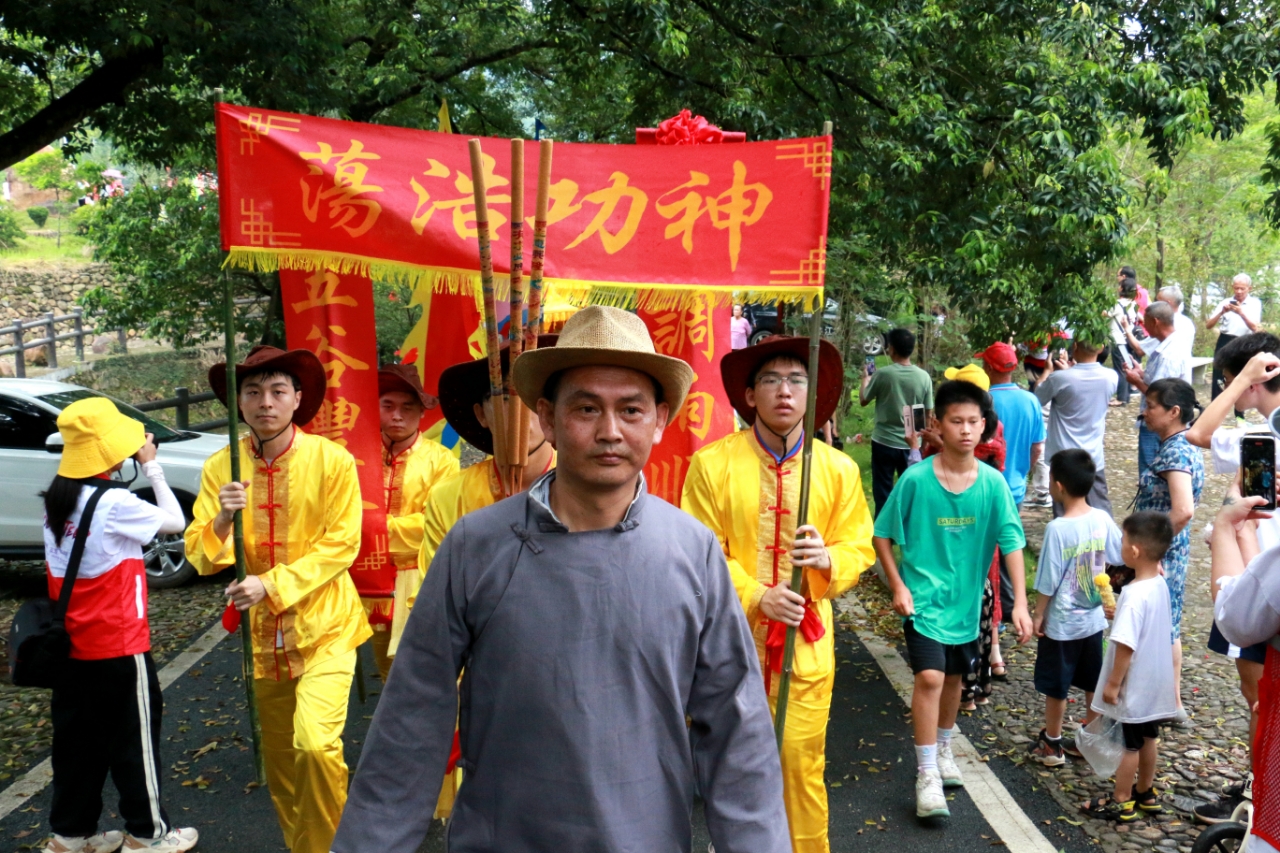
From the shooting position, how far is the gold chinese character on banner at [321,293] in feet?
16.8

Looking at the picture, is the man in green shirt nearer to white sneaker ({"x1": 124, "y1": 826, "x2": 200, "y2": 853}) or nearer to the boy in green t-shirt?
the boy in green t-shirt

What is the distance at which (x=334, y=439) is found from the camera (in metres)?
5.23

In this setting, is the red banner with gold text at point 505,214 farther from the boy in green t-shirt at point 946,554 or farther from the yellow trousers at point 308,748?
the yellow trousers at point 308,748

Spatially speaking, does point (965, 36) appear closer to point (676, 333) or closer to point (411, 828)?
point (676, 333)

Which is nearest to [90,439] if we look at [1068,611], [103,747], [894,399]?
[103,747]

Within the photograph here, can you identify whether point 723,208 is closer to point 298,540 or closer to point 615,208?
point 615,208

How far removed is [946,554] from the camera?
4.88 meters

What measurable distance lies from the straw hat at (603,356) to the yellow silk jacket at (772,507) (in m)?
1.65

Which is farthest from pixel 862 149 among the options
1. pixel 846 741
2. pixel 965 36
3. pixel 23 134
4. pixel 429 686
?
pixel 429 686

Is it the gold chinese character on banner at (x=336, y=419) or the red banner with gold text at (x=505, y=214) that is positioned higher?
the red banner with gold text at (x=505, y=214)

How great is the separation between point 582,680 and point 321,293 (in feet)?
11.1

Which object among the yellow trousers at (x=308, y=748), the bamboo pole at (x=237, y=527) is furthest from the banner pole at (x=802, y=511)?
the bamboo pole at (x=237, y=527)

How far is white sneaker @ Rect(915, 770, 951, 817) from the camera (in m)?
4.66

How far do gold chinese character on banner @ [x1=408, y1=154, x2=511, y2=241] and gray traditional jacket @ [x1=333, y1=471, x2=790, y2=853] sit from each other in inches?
74.2
